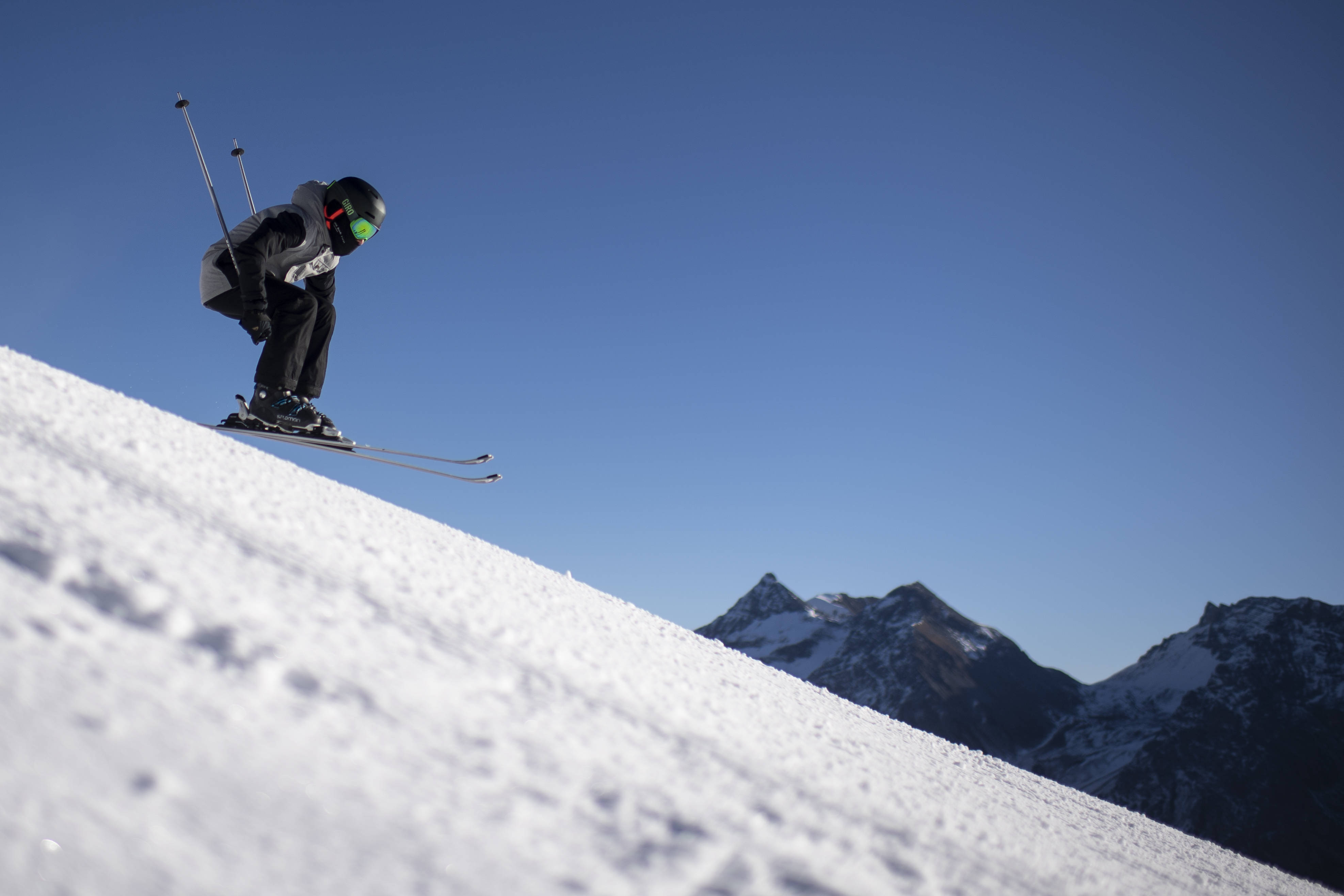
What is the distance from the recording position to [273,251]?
5.49 m

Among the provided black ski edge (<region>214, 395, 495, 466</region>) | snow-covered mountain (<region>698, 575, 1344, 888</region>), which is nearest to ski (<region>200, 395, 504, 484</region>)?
black ski edge (<region>214, 395, 495, 466</region>)

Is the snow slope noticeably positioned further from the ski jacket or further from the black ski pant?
the black ski pant

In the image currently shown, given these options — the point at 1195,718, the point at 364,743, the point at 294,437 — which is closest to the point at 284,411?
the point at 294,437

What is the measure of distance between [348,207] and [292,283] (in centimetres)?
78

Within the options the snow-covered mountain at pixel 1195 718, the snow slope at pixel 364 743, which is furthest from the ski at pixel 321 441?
the snow-covered mountain at pixel 1195 718

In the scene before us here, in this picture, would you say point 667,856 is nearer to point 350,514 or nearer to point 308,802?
point 308,802

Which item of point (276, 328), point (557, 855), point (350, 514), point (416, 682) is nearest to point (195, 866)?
point (557, 855)

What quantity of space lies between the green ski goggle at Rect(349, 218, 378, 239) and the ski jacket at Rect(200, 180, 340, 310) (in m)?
0.20

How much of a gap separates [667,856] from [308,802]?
1.78ft

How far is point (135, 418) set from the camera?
3.02 meters

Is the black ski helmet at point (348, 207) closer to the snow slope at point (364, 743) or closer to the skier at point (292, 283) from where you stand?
the skier at point (292, 283)

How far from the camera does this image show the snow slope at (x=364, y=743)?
36.1 inches

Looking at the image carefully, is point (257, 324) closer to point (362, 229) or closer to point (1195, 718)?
point (362, 229)

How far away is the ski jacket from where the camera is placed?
5383 mm
